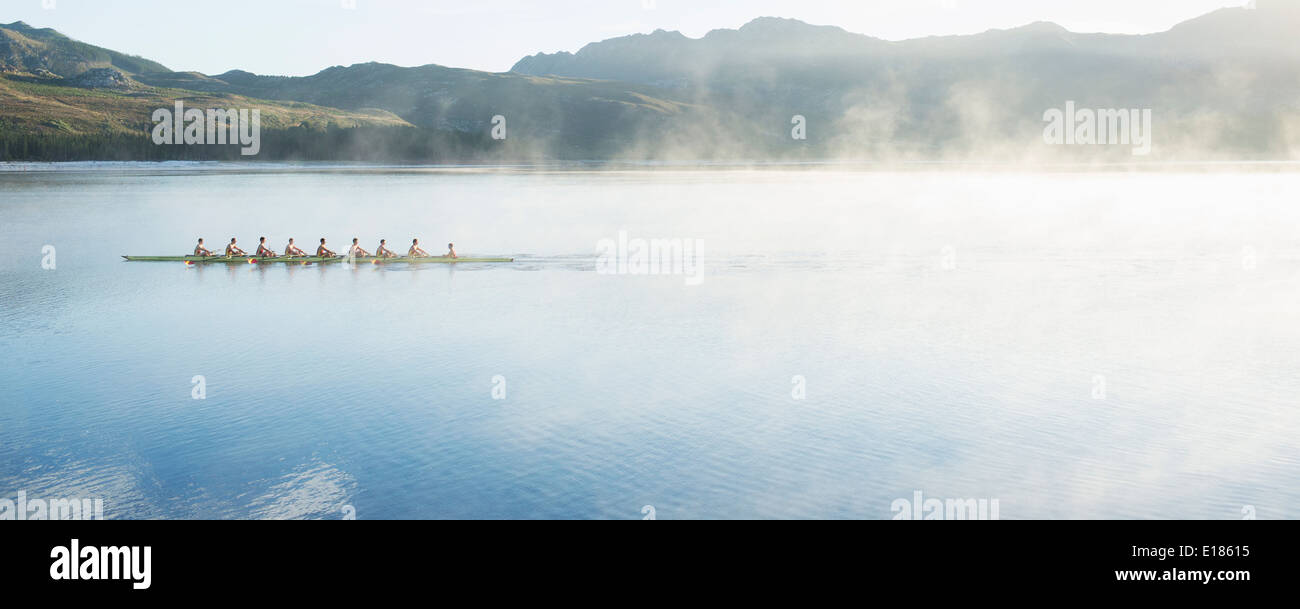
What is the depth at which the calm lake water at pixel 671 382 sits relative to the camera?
47.8 feet

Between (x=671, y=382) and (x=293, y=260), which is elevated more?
(x=293, y=260)

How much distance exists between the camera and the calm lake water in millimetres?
14570

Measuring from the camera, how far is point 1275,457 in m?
15.7

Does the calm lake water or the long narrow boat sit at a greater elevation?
the long narrow boat

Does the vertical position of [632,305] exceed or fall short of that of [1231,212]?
it falls short

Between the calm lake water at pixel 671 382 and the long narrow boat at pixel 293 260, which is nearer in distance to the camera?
the calm lake water at pixel 671 382

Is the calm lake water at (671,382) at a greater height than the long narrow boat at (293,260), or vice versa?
the long narrow boat at (293,260)

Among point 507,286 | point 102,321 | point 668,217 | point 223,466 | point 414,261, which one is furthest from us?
point 668,217

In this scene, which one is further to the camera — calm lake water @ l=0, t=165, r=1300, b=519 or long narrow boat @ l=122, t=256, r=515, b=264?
long narrow boat @ l=122, t=256, r=515, b=264

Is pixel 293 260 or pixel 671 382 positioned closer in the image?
pixel 671 382

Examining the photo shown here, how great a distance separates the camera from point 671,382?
20.9 m
